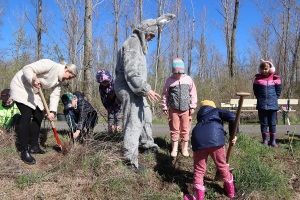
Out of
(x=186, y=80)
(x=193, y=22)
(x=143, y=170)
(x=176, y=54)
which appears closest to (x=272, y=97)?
(x=186, y=80)

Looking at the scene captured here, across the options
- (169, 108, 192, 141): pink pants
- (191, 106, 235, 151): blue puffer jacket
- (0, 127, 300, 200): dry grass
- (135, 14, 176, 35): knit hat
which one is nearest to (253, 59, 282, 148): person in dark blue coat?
(0, 127, 300, 200): dry grass

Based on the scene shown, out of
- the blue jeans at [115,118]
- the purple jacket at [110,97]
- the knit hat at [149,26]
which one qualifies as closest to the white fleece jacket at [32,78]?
the purple jacket at [110,97]

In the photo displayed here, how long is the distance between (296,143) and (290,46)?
19032 mm

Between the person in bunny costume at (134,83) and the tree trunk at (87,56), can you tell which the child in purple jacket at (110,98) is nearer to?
the person in bunny costume at (134,83)

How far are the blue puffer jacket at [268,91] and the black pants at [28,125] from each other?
3.85m

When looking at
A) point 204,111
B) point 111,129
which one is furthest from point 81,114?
point 204,111

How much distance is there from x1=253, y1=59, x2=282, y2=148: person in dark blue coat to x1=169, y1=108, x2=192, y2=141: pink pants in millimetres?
1647

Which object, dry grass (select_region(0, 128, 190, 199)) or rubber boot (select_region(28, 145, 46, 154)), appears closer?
dry grass (select_region(0, 128, 190, 199))

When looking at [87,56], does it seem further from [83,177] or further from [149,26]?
[83,177]

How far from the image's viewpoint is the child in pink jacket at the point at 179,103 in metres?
4.25

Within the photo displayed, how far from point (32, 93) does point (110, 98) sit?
1.44 meters

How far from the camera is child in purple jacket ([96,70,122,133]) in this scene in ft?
15.7

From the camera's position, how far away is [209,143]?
3184mm

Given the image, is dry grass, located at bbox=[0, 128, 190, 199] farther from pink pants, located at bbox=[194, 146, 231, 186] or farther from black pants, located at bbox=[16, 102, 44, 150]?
pink pants, located at bbox=[194, 146, 231, 186]
